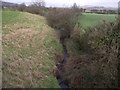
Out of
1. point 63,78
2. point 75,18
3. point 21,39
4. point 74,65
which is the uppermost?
point 75,18

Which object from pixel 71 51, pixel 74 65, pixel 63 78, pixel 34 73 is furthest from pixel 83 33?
pixel 34 73

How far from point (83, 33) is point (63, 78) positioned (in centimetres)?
590

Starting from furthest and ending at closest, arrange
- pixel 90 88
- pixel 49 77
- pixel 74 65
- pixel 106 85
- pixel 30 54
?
pixel 30 54
pixel 74 65
pixel 49 77
pixel 90 88
pixel 106 85

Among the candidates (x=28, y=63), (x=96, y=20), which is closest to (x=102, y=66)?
(x=28, y=63)

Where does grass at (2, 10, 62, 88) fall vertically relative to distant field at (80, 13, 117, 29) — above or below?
below

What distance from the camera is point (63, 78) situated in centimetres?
1227

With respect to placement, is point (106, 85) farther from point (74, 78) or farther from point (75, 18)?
point (75, 18)

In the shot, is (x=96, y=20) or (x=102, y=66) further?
(x=96, y=20)

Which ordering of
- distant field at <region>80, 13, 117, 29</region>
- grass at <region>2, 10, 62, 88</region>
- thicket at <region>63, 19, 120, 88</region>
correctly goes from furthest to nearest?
distant field at <region>80, 13, 117, 29</region> < grass at <region>2, 10, 62, 88</region> < thicket at <region>63, 19, 120, 88</region>

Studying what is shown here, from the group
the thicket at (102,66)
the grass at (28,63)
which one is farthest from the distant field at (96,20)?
the grass at (28,63)

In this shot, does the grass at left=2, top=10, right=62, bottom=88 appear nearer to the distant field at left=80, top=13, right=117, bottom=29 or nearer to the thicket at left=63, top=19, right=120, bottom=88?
the thicket at left=63, top=19, right=120, bottom=88

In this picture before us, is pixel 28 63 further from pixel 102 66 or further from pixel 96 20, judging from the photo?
pixel 96 20

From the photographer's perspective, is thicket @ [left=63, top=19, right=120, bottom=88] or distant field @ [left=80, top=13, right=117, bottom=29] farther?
distant field @ [left=80, top=13, right=117, bottom=29]

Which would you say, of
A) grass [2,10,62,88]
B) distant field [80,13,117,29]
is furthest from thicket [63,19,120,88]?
distant field [80,13,117,29]
